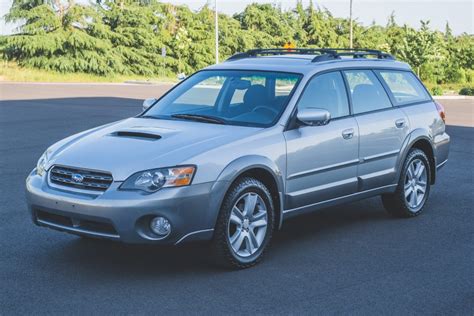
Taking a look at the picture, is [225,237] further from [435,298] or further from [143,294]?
[435,298]

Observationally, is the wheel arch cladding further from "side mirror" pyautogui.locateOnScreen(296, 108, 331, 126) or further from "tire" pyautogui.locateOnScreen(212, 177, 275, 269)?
"tire" pyautogui.locateOnScreen(212, 177, 275, 269)

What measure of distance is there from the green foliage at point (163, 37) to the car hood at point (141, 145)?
40235mm

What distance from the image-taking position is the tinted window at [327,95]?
21.6 feet

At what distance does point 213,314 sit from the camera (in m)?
4.71

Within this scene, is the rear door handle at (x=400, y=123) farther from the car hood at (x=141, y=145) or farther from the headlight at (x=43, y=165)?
the headlight at (x=43, y=165)

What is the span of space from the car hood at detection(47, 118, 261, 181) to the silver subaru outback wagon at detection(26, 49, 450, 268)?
0.01 meters

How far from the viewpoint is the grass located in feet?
163

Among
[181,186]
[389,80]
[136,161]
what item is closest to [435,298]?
[181,186]

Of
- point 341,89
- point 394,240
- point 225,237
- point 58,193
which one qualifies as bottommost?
point 394,240

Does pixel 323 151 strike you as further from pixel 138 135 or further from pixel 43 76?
pixel 43 76

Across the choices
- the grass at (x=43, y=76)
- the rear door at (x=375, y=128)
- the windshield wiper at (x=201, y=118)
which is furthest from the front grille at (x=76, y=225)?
the grass at (x=43, y=76)

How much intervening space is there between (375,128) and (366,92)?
405 mm

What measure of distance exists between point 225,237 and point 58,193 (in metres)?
1.28

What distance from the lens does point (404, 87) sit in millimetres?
8133
